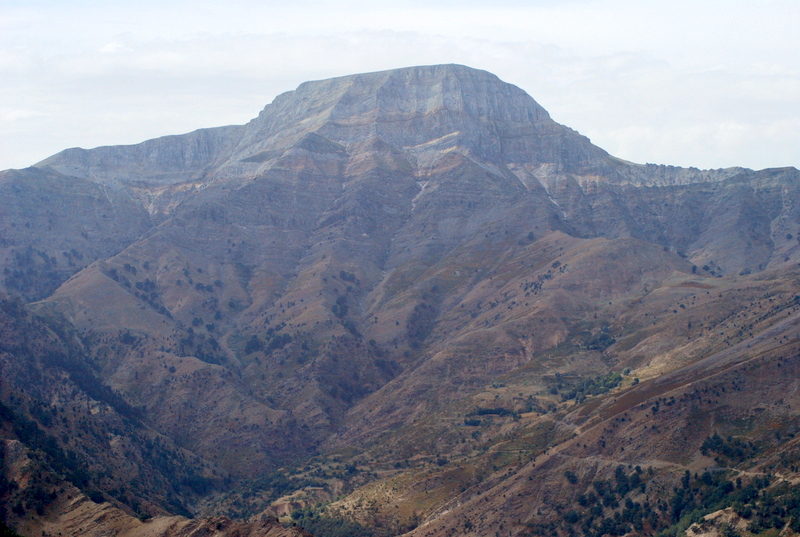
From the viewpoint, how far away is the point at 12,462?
424ft

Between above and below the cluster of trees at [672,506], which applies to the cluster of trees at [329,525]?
below

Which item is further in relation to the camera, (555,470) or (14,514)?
(555,470)

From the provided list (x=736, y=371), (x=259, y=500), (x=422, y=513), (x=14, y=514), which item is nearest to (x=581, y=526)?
(x=422, y=513)

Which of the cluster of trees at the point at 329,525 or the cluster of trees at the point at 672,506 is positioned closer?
the cluster of trees at the point at 672,506

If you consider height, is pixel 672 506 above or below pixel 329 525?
above

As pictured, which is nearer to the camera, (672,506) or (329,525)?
(672,506)

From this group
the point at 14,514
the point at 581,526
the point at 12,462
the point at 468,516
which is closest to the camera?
the point at 14,514

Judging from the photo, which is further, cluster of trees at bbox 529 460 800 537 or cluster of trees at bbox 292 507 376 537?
cluster of trees at bbox 292 507 376 537

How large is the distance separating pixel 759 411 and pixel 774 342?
74.9ft

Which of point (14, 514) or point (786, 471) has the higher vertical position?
point (14, 514)

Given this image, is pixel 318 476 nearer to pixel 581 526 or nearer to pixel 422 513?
pixel 422 513

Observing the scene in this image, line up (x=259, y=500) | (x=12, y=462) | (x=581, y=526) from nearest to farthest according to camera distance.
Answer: (x=12, y=462), (x=581, y=526), (x=259, y=500)

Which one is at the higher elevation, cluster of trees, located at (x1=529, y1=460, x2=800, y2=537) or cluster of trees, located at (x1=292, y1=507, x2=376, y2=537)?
cluster of trees, located at (x1=529, y1=460, x2=800, y2=537)

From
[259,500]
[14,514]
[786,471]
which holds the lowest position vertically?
[259,500]
